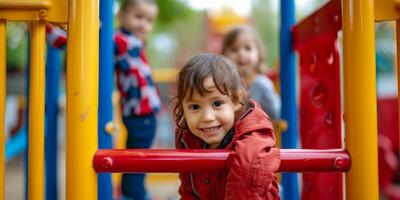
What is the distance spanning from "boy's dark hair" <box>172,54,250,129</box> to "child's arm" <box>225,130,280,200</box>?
0.20 m

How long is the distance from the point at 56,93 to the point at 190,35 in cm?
1280

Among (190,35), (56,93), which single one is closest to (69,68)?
(56,93)

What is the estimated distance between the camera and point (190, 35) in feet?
49.0

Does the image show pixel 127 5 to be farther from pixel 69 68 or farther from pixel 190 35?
pixel 190 35

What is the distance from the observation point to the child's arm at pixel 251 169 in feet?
3.50

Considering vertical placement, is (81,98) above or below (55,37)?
below

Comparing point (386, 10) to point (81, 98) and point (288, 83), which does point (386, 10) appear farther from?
point (288, 83)

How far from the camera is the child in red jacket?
1.13 m

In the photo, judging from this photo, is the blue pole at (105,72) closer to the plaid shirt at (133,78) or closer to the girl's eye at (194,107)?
the plaid shirt at (133,78)

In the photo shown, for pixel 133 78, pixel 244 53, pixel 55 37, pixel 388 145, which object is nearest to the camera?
pixel 55 37

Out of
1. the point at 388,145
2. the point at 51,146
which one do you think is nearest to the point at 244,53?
the point at 51,146

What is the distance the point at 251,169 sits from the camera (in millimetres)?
1066

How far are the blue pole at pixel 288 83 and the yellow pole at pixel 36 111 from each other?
122 cm

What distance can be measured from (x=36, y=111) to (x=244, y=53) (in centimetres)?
163
